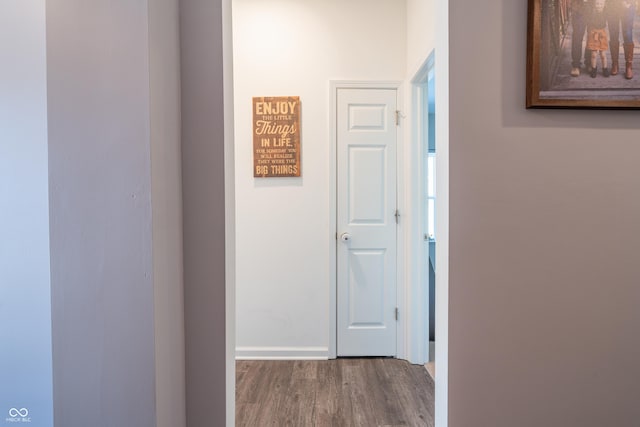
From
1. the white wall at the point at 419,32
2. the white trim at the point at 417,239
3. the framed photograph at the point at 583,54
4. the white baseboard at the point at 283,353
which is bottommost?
the white baseboard at the point at 283,353

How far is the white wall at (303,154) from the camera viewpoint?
8.70 ft

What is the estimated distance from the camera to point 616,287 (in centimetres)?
126

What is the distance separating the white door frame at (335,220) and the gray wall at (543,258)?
55.3 inches

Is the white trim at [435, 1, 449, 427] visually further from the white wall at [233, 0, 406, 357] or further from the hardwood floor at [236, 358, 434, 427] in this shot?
the white wall at [233, 0, 406, 357]

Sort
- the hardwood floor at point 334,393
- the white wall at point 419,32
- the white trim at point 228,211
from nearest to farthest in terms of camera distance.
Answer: the white trim at point 228,211, the hardwood floor at point 334,393, the white wall at point 419,32

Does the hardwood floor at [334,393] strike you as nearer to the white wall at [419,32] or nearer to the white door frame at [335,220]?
the white door frame at [335,220]

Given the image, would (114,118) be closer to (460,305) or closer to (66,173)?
(66,173)

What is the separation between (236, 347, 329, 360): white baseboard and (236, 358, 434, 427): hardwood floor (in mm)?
43

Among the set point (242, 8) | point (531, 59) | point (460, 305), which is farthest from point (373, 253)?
point (242, 8)

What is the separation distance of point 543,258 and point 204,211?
1264mm

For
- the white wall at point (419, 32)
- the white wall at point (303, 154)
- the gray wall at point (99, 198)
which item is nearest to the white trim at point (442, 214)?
the white wall at point (419, 32)

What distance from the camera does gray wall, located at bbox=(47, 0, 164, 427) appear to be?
1036mm

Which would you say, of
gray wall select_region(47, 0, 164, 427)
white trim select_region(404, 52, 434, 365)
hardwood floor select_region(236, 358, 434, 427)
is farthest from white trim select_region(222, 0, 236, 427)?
white trim select_region(404, 52, 434, 365)

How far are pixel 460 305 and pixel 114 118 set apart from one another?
4.29 ft
